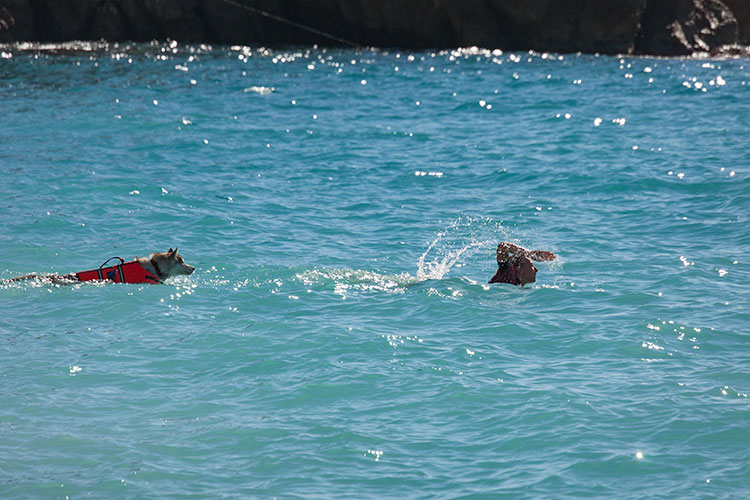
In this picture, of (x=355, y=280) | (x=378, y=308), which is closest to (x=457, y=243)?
(x=355, y=280)

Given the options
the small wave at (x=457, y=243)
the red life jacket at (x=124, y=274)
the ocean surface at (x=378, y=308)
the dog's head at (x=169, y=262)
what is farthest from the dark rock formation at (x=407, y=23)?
the red life jacket at (x=124, y=274)

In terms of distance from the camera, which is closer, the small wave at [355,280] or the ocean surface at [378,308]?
the ocean surface at [378,308]

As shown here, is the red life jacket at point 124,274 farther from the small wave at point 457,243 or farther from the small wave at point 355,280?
the small wave at point 457,243

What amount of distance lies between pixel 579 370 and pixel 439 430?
192 centimetres

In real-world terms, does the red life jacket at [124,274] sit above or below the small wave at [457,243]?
above

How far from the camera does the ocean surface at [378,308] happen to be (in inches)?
278

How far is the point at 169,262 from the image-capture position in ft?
35.5

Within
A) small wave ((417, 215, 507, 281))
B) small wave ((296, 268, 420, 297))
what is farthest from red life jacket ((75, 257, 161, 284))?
small wave ((417, 215, 507, 281))

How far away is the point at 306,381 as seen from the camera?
8.52 meters

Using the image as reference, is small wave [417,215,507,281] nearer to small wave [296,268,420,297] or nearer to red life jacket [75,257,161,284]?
small wave [296,268,420,297]

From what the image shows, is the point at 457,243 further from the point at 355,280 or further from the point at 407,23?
the point at 407,23

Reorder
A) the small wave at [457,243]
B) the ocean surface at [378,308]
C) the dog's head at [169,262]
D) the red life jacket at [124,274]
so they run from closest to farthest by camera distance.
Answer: the ocean surface at [378,308]
the red life jacket at [124,274]
the dog's head at [169,262]
the small wave at [457,243]

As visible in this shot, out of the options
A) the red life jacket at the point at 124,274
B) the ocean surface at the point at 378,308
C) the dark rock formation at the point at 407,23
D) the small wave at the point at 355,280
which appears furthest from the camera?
the dark rock formation at the point at 407,23

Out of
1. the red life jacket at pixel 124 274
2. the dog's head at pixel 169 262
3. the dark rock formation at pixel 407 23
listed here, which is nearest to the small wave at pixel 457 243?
the dog's head at pixel 169 262
